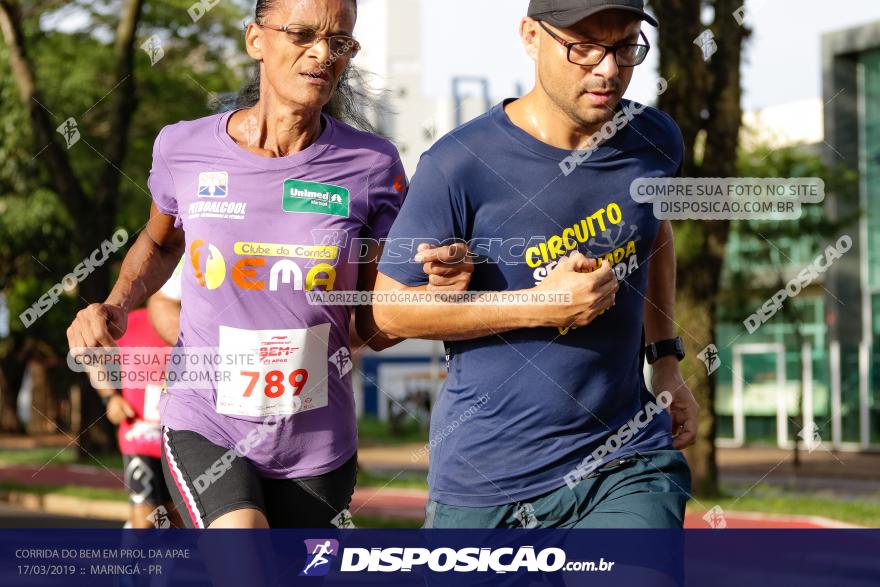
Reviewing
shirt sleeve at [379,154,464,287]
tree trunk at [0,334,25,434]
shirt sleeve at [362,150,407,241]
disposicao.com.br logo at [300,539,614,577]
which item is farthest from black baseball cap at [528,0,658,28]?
tree trunk at [0,334,25,434]

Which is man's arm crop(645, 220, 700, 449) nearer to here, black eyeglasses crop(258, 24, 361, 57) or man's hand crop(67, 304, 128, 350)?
black eyeglasses crop(258, 24, 361, 57)

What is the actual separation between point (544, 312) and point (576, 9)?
28.8 inches

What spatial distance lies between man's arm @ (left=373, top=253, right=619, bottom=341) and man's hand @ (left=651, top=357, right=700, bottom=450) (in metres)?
0.66

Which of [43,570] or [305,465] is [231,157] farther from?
[43,570]

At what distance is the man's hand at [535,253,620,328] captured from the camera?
3088 millimetres

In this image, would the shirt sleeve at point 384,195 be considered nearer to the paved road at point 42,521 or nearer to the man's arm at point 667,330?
the man's arm at point 667,330

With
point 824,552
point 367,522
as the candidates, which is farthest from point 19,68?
point 824,552

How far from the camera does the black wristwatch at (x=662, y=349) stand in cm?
390

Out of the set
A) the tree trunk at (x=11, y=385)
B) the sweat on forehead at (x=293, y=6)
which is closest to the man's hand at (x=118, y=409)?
the sweat on forehead at (x=293, y=6)

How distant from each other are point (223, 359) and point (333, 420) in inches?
14.2

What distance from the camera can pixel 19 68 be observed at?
58.3ft

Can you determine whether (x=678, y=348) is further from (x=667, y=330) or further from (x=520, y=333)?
(x=520, y=333)

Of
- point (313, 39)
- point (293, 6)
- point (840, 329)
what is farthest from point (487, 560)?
point (840, 329)

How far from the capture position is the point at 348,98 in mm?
4539
